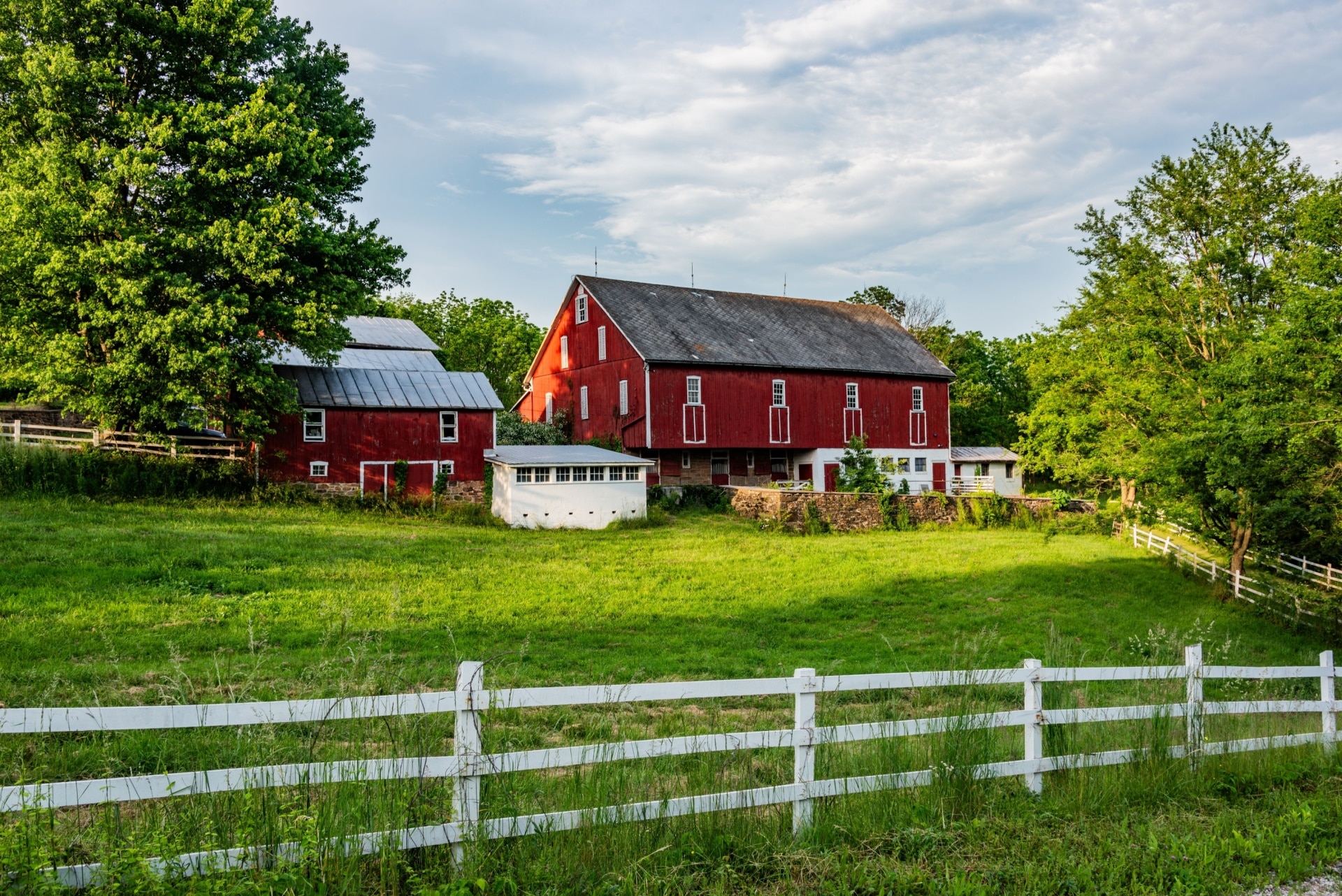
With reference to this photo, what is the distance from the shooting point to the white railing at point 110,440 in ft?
79.3

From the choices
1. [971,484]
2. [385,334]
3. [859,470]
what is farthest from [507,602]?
[971,484]

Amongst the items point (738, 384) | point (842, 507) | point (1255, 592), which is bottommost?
point (1255, 592)

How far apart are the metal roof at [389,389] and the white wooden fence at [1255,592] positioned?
21685 millimetres

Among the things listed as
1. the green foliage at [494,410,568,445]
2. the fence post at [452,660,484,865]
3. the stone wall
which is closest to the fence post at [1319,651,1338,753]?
the fence post at [452,660,484,865]

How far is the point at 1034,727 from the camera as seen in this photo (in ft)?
19.9

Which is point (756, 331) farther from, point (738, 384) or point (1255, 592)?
point (1255, 592)

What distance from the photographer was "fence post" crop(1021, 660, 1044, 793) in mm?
6012

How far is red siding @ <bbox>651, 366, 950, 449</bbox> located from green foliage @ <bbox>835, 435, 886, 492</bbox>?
63.1 inches

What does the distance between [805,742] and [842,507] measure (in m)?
24.7

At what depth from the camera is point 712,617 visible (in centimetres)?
1495

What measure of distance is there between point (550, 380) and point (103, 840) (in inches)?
1499

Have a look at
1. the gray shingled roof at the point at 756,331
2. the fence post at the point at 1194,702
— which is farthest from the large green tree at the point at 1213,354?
the fence post at the point at 1194,702

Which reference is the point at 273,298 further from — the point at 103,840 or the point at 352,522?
the point at 103,840

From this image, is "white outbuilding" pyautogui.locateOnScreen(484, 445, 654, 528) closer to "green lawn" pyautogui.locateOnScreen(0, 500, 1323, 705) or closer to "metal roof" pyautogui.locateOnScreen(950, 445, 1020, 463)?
"green lawn" pyautogui.locateOnScreen(0, 500, 1323, 705)
